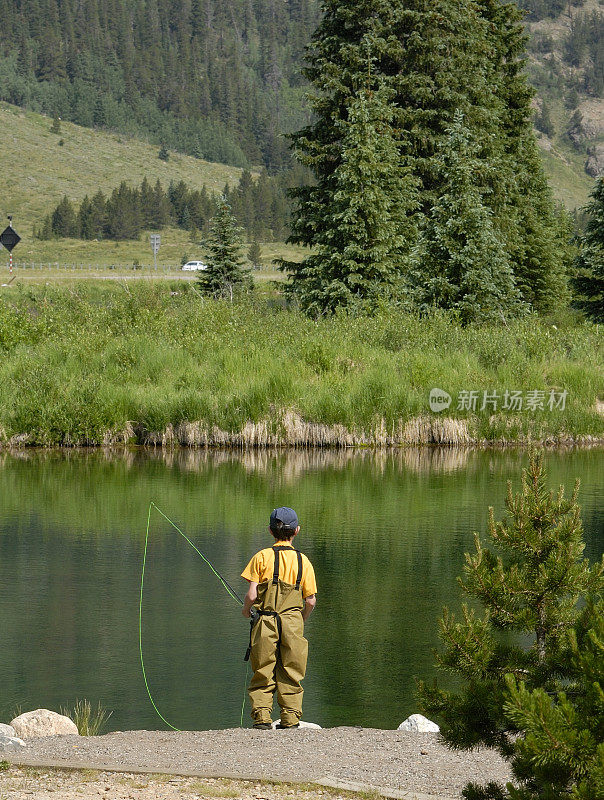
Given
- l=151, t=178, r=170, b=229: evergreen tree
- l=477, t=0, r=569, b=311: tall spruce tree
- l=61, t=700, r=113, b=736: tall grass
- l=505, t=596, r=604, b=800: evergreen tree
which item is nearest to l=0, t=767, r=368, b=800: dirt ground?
l=505, t=596, r=604, b=800: evergreen tree

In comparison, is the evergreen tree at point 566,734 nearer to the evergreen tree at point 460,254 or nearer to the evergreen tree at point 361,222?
the evergreen tree at point 460,254

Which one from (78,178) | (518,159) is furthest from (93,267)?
(78,178)

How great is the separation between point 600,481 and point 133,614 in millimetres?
12527

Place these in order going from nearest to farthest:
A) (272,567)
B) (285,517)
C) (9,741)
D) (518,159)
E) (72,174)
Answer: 1. (9,741)
2. (285,517)
3. (272,567)
4. (518,159)
5. (72,174)

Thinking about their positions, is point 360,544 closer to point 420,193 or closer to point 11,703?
point 11,703

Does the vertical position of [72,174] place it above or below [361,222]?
above

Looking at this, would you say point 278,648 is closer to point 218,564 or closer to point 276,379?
point 218,564

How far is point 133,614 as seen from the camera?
13.9 metres

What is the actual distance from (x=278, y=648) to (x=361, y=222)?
31.9m

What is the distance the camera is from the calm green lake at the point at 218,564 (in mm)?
11266

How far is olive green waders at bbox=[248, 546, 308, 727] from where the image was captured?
855 cm

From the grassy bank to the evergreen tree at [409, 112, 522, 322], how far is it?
479 centimetres

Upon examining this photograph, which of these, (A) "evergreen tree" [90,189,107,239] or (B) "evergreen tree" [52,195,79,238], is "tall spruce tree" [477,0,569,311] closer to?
(B) "evergreen tree" [52,195,79,238]

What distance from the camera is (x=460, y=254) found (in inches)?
1491
